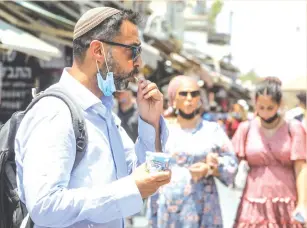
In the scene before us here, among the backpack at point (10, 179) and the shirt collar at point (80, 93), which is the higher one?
the shirt collar at point (80, 93)

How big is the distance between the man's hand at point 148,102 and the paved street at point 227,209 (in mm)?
6772

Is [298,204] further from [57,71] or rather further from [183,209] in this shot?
[57,71]

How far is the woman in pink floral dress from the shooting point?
17.8 ft

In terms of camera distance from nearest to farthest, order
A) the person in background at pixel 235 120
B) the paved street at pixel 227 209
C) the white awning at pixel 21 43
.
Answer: the white awning at pixel 21 43
the paved street at pixel 227 209
the person in background at pixel 235 120

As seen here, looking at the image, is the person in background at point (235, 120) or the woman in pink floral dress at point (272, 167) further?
the person in background at point (235, 120)

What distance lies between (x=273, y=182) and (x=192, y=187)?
2.32 ft

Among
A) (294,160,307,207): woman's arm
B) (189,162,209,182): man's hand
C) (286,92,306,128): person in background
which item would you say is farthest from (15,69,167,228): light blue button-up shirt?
(286,92,306,128): person in background

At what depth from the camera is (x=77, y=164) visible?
2.42 meters

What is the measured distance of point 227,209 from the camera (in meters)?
11.6

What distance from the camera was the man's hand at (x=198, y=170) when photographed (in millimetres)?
5430

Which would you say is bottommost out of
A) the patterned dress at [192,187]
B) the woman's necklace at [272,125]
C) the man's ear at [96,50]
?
the patterned dress at [192,187]

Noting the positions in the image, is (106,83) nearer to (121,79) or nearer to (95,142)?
(121,79)

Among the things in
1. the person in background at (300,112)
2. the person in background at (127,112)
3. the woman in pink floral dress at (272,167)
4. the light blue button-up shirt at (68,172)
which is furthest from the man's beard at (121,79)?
the person in background at (127,112)

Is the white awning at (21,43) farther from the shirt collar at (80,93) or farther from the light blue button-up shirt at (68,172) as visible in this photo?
the light blue button-up shirt at (68,172)
